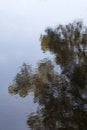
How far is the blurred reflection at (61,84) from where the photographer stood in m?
42.4

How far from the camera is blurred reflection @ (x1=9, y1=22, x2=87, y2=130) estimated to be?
4244 cm

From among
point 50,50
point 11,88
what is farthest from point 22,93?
point 50,50

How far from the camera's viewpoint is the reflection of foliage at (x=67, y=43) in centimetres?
4434

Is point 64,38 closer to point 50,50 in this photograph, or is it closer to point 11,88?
point 50,50

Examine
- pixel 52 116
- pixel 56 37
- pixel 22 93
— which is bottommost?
pixel 52 116

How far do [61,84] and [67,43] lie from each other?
2.99 metres

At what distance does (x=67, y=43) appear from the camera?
4444cm

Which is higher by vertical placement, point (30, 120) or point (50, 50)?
point (50, 50)

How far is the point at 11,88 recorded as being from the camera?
4481 cm

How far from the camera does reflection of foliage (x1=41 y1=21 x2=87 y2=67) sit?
44.3 m

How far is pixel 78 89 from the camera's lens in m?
43.2

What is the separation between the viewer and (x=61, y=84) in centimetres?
4366

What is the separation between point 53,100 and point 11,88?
11.7ft

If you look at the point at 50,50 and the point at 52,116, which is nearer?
the point at 52,116
